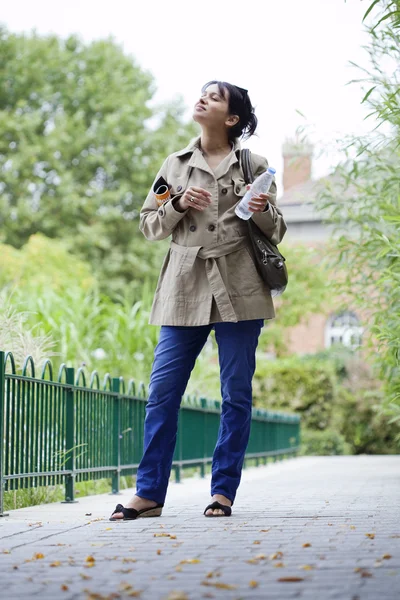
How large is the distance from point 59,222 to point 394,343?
2607 cm

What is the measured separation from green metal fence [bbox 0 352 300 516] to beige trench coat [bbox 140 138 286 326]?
3.91 ft

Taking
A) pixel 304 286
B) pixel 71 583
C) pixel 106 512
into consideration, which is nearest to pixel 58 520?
pixel 106 512

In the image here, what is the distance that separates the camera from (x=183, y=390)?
5.09 metres

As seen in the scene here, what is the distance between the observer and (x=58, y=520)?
17.1ft

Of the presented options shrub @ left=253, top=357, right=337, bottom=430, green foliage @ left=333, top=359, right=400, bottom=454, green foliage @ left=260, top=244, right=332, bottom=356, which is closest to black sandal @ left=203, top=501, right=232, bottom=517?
shrub @ left=253, top=357, right=337, bottom=430

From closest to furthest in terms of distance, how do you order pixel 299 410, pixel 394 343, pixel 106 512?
pixel 106 512
pixel 394 343
pixel 299 410

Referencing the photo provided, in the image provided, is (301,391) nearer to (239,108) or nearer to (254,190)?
(239,108)

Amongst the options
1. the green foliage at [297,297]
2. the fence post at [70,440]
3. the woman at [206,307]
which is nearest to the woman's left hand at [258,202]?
the woman at [206,307]

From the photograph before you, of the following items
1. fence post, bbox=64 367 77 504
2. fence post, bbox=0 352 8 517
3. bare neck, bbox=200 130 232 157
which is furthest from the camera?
fence post, bbox=64 367 77 504

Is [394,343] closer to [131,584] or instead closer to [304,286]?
[131,584]

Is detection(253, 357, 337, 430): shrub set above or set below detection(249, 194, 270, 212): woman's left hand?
above

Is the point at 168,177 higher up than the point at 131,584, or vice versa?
the point at 168,177

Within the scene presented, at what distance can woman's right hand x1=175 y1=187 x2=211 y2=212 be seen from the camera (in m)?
4.91

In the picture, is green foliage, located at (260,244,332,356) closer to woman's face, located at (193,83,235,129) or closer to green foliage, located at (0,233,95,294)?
green foliage, located at (0,233,95,294)
